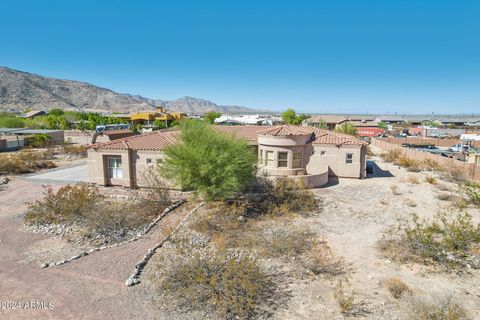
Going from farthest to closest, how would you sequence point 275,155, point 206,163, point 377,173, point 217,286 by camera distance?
point 377,173 < point 275,155 < point 206,163 < point 217,286

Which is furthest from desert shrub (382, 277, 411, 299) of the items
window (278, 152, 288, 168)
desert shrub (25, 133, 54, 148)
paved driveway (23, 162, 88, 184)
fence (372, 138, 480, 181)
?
desert shrub (25, 133, 54, 148)

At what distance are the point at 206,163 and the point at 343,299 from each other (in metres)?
10.4

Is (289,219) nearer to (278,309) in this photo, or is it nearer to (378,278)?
Result: (378,278)

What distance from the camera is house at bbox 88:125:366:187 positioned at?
24375mm

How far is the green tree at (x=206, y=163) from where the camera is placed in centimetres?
1783

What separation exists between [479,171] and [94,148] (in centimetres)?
3407

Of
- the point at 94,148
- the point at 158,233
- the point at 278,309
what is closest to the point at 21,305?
the point at 158,233

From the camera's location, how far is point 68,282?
37.5ft

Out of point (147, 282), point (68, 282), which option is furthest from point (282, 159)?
point (68, 282)

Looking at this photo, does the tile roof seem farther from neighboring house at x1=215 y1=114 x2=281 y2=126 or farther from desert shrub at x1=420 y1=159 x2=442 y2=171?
neighboring house at x1=215 y1=114 x2=281 y2=126

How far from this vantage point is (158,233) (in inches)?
629

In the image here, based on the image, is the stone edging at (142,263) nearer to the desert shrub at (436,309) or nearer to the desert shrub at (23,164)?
the desert shrub at (436,309)

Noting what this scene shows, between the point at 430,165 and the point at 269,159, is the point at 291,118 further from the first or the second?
the point at 269,159

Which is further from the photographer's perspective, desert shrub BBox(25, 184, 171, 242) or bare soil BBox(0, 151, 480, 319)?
desert shrub BBox(25, 184, 171, 242)
